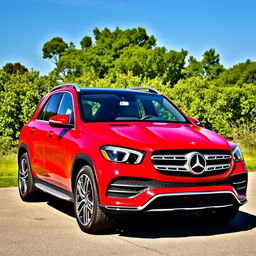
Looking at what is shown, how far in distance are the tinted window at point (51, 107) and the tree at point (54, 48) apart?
7739cm

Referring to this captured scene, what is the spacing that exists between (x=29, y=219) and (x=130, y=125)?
198cm

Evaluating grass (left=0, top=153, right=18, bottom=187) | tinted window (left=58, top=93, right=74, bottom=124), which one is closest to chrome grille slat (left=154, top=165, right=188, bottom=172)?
tinted window (left=58, top=93, right=74, bottom=124)

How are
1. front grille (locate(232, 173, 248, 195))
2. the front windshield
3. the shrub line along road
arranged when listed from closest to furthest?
the shrub line along road → front grille (locate(232, 173, 248, 195)) → the front windshield

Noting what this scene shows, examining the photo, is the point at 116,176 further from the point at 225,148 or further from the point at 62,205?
the point at 62,205

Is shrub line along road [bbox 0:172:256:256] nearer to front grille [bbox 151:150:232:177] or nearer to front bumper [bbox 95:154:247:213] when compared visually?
front bumper [bbox 95:154:247:213]

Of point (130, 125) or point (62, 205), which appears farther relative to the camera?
point (62, 205)

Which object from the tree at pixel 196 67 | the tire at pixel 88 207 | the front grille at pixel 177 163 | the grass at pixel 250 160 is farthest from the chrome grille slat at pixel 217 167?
the tree at pixel 196 67

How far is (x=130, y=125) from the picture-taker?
6922mm

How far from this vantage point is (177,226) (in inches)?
274

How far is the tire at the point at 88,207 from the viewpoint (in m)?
6.21

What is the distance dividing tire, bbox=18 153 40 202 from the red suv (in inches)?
41.4

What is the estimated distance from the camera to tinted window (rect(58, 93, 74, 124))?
7.52 m

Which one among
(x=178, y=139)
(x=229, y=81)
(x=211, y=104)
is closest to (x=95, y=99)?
(x=178, y=139)

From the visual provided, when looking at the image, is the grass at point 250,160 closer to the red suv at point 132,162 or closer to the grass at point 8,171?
the grass at point 8,171
